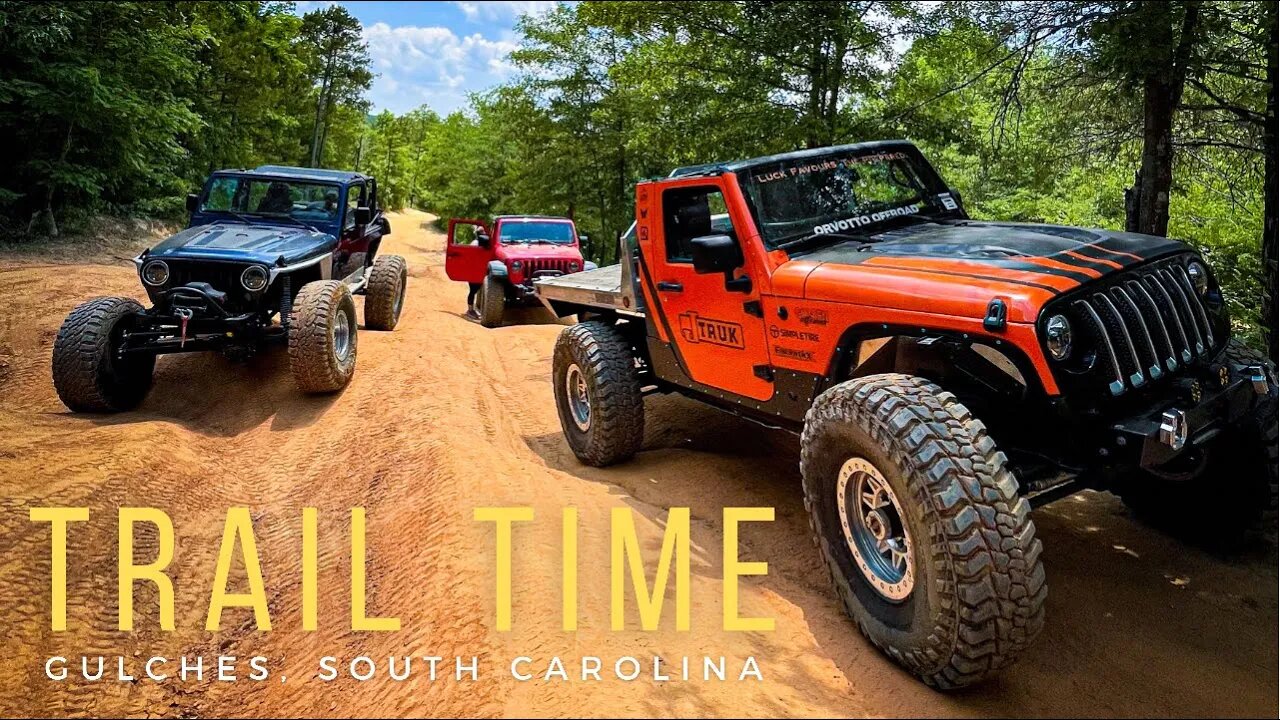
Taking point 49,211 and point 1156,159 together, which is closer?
point 1156,159

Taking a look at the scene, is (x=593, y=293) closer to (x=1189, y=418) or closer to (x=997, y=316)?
(x=997, y=316)

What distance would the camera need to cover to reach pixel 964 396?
3.73 meters

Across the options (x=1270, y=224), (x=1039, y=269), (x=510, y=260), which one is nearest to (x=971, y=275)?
(x=1039, y=269)

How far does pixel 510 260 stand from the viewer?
14.0 m

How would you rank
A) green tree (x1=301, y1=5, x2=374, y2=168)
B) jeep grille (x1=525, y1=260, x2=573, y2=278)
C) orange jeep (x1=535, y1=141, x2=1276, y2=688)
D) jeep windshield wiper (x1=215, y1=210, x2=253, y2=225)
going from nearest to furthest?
orange jeep (x1=535, y1=141, x2=1276, y2=688)
jeep windshield wiper (x1=215, y1=210, x2=253, y2=225)
jeep grille (x1=525, y1=260, x2=573, y2=278)
green tree (x1=301, y1=5, x2=374, y2=168)

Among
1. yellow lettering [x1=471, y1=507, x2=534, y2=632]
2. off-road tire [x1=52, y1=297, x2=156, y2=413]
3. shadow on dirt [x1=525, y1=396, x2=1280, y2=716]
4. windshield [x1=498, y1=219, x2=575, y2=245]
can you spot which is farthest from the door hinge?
windshield [x1=498, y1=219, x2=575, y2=245]

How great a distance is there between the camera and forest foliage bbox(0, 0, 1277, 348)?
7.09 metres

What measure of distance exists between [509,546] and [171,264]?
5603 mm

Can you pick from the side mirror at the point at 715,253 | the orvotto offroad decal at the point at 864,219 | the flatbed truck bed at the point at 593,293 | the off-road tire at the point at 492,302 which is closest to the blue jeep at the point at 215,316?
the flatbed truck bed at the point at 593,293

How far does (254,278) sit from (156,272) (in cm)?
92

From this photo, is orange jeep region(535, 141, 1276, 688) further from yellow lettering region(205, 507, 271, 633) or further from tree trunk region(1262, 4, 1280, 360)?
yellow lettering region(205, 507, 271, 633)

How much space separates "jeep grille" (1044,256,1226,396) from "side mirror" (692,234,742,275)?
1.70m

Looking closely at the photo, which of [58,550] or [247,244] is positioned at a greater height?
[247,244]

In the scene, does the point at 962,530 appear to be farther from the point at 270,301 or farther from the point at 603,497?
the point at 270,301
